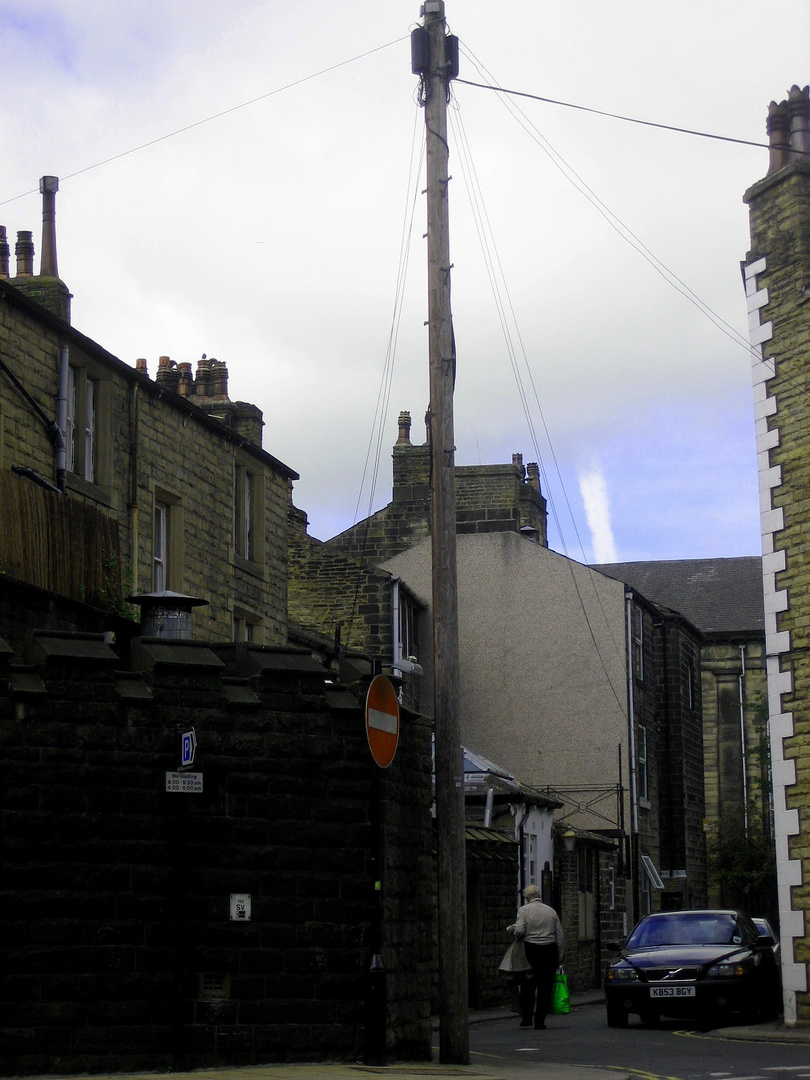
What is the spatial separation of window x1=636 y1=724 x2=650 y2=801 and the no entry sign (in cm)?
2321

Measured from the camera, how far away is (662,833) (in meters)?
38.4

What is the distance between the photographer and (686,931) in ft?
55.9

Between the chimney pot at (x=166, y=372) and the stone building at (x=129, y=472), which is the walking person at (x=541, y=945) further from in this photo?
the chimney pot at (x=166, y=372)

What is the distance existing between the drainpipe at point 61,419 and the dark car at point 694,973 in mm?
8662

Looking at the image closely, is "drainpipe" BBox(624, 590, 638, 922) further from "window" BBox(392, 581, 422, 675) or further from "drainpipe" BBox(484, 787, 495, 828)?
"drainpipe" BBox(484, 787, 495, 828)

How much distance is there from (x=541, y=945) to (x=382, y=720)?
5.91 metres

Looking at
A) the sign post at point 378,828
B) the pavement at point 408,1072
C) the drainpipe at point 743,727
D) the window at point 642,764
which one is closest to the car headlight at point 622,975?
the pavement at point 408,1072

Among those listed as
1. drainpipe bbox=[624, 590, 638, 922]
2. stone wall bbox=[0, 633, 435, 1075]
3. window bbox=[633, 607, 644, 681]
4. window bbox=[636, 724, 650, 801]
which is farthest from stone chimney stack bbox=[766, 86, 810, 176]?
window bbox=[636, 724, 650, 801]

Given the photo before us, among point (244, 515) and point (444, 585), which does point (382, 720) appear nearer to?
point (444, 585)

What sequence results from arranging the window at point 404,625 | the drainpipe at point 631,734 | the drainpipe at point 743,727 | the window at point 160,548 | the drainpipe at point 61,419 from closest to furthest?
the drainpipe at point 61,419, the window at point 160,548, the window at point 404,625, the drainpipe at point 631,734, the drainpipe at point 743,727

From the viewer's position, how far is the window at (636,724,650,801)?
33.9 metres

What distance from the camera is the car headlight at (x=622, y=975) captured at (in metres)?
15.9

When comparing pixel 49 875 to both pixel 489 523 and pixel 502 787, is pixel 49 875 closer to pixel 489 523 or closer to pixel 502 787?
pixel 502 787

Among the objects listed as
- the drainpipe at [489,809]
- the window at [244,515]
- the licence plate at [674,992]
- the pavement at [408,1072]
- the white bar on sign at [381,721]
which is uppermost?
the window at [244,515]
